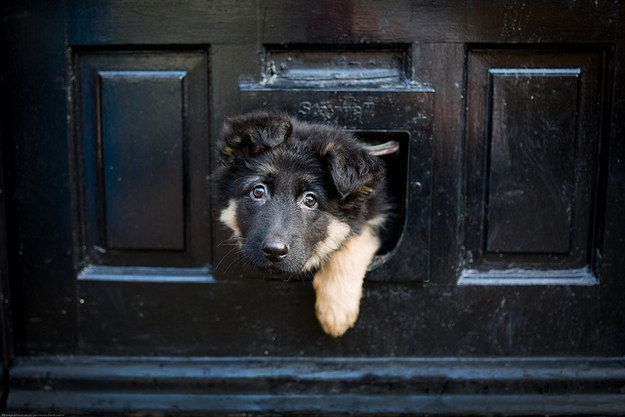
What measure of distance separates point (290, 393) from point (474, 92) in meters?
1.58

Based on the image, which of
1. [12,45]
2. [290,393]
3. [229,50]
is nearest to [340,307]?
[290,393]

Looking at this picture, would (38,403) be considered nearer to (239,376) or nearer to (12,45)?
(239,376)

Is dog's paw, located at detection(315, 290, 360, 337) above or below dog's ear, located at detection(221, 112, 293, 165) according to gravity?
below

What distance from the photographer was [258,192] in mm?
2582

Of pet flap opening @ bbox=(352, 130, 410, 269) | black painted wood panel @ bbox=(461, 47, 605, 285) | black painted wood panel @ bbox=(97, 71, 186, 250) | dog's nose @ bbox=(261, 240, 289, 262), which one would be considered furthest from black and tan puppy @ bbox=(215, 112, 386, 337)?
black painted wood panel @ bbox=(461, 47, 605, 285)

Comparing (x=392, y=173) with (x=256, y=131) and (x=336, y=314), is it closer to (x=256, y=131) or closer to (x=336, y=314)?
(x=336, y=314)

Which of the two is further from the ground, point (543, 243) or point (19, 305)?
point (543, 243)

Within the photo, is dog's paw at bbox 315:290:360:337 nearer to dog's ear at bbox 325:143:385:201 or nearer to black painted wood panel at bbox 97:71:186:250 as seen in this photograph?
dog's ear at bbox 325:143:385:201

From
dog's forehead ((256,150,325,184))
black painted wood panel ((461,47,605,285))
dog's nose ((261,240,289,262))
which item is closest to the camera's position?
dog's nose ((261,240,289,262))

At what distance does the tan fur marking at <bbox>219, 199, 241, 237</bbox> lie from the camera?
2648mm

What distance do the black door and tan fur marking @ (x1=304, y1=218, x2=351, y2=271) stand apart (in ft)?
0.81

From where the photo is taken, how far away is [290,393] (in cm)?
285

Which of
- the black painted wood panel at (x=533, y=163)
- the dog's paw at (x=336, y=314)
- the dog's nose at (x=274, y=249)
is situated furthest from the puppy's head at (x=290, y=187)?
the black painted wood panel at (x=533, y=163)

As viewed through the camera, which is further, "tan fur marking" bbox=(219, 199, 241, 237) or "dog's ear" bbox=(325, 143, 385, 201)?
"tan fur marking" bbox=(219, 199, 241, 237)
